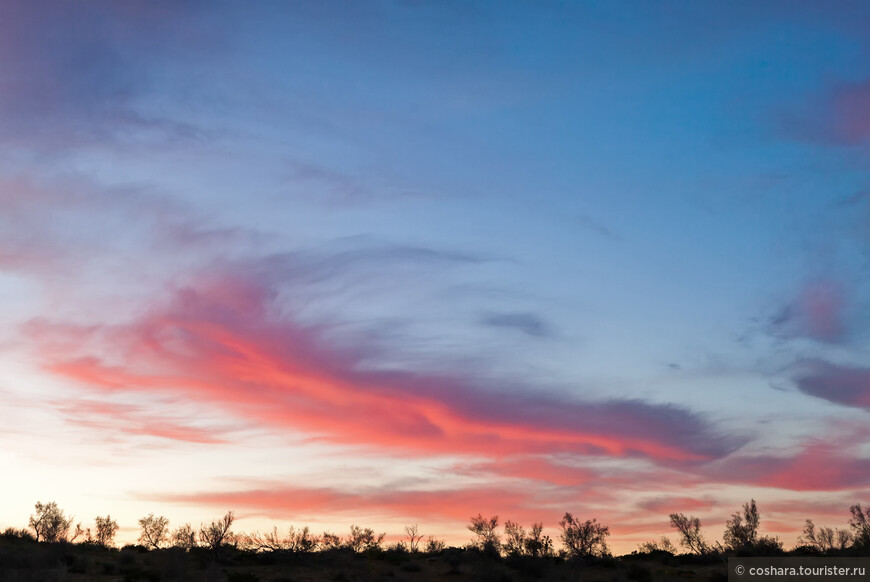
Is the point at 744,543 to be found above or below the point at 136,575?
above

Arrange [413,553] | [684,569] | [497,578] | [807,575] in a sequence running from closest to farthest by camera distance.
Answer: [807,575]
[497,578]
[684,569]
[413,553]

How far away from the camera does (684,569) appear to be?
44.6 meters

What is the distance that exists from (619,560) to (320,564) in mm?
19038

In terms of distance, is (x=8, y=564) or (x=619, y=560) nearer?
(x=8, y=564)

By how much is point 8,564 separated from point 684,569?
124 ft

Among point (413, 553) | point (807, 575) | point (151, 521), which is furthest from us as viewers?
point (151, 521)

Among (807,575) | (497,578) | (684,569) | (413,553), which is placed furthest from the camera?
(413,553)

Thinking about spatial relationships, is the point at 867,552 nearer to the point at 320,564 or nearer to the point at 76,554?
the point at 320,564

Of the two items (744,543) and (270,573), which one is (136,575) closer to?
(270,573)

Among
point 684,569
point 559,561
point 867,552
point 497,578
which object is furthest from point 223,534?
point 867,552

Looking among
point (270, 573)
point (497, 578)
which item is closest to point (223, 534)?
point (270, 573)

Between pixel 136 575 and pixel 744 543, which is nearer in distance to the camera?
pixel 136 575

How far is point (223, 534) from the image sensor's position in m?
47.2

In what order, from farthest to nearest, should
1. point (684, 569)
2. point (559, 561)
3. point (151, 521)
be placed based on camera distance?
point (151, 521) → point (559, 561) → point (684, 569)
